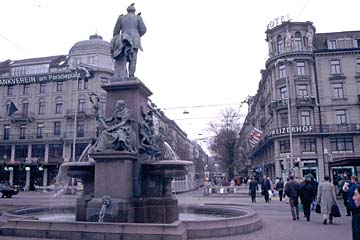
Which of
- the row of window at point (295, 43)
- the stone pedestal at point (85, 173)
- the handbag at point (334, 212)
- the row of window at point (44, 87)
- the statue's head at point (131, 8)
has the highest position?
the row of window at point (295, 43)

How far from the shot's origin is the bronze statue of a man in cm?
1277

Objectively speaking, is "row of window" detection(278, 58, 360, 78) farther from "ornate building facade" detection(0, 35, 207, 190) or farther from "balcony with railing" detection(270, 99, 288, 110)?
"ornate building facade" detection(0, 35, 207, 190)

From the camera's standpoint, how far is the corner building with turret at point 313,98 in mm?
48188

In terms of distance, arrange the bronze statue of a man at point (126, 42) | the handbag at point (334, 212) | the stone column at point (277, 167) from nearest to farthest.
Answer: the bronze statue of a man at point (126, 42) < the handbag at point (334, 212) < the stone column at point (277, 167)

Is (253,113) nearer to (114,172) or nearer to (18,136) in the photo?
(18,136)

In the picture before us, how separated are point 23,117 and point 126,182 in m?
55.1

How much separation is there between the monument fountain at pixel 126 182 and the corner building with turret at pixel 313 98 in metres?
37.9

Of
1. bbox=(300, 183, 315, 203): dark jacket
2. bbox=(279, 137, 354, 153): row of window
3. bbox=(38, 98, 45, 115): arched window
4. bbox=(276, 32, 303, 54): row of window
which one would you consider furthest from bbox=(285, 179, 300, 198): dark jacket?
bbox=(38, 98, 45, 115): arched window

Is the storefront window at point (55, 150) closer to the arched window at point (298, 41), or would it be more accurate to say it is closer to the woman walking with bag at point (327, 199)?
the arched window at point (298, 41)

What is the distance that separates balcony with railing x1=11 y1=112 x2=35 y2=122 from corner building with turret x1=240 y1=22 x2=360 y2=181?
1606 inches

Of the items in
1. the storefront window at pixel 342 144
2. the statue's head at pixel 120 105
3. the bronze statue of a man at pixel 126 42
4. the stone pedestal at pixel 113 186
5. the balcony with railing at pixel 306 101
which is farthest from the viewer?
the balcony with railing at pixel 306 101

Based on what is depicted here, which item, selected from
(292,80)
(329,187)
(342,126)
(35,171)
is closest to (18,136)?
(35,171)

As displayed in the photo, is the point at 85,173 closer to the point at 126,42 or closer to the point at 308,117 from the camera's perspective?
the point at 126,42

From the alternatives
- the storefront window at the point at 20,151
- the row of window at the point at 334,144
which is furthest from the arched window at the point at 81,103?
the row of window at the point at 334,144
